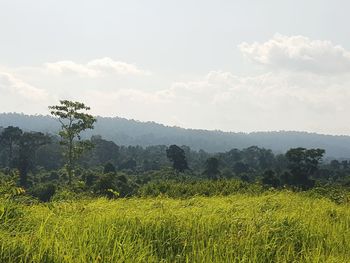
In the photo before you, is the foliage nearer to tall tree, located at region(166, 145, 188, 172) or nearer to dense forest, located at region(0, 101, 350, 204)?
dense forest, located at region(0, 101, 350, 204)

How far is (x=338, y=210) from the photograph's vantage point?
12297 millimetres

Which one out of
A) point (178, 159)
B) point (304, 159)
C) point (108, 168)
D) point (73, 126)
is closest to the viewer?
point (73, 126)

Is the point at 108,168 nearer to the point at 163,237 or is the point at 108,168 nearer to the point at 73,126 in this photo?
the point at 73,126

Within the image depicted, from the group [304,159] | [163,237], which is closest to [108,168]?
[304,159]

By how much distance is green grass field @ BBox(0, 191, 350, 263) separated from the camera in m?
6.18

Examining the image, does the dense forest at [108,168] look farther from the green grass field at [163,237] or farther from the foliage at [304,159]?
the green grass field at [163,237]

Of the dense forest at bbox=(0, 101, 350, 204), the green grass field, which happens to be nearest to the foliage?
the dense forest at bbox=(0, 101, 350, 204)

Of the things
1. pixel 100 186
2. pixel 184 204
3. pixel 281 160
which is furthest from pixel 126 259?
pixel 281 160

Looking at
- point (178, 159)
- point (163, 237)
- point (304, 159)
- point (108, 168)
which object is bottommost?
point (108, 168)

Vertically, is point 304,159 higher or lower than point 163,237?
lower

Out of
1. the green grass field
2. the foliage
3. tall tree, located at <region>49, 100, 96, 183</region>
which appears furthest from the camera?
the foliage

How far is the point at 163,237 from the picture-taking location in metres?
7.64

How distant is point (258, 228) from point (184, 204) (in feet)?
14.4

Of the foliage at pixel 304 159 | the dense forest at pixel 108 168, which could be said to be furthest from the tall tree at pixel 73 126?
the foliage at pixel 304 159
